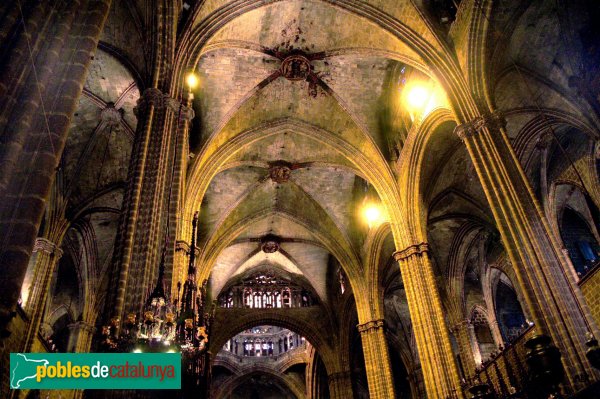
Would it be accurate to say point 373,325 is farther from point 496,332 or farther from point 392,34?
point 392,34

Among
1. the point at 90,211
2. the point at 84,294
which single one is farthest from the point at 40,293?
the point at 84,294

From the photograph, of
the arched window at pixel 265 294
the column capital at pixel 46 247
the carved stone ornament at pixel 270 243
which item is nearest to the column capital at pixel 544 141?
the carved stone ornament at pixel 270 243

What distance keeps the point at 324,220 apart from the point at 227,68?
30.4 ft

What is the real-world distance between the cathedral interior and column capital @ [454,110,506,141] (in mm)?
46

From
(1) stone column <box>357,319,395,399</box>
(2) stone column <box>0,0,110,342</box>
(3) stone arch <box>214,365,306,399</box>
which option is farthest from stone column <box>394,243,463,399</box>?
(3) stone arch <box>214,365,306,399</box>

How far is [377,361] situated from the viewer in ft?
60.8

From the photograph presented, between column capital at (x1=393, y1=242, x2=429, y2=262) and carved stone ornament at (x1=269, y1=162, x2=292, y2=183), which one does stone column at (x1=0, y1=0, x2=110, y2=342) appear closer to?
column capital at (x1=393, y1=242, x2=429, y2=262)

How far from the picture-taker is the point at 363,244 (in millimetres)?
21359

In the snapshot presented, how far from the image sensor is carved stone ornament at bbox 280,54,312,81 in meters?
15.5

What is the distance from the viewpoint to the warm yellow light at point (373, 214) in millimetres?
19281

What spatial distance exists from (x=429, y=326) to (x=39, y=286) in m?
12.0

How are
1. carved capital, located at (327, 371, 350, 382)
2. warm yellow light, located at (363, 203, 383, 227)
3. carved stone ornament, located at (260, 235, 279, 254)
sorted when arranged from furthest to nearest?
1. carved stone ornament, located at (260, 235, 279, 254)
2. carved capital, located at (327, 371, 350, 382)
3. warm yellow light, located at (363, 203, 383, 227)

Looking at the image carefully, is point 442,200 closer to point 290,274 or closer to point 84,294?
point 290,274

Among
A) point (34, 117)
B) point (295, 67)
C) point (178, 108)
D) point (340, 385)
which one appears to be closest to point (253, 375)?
point (340, 385)
